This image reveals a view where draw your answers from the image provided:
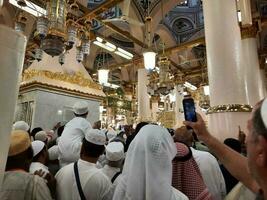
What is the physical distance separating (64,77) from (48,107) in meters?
0.85

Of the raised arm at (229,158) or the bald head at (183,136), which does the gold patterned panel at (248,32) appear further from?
the raised arm at (229,158)

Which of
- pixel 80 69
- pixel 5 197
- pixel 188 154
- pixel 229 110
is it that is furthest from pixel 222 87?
pixel 80 69

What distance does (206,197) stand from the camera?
1708mm

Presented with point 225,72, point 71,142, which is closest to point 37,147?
point 71,142

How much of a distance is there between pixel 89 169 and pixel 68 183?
7.6 inches

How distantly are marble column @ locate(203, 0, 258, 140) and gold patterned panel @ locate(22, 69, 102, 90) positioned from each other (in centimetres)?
347

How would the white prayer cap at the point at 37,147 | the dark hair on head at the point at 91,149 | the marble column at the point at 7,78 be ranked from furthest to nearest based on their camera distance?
the white prayer cap at the point at 37,147 → the dark hair on head at the point at 91,149 → the marble column at the point at 7,78

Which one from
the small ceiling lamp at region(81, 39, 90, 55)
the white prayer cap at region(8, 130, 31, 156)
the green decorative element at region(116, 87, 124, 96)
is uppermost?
the green decorative element at region(116, 87, 124, 96)

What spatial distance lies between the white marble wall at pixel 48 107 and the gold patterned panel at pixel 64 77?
38 centimetres

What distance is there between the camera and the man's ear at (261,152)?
2.29 ft

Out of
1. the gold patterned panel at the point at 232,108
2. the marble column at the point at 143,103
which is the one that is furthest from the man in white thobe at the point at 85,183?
the marble column at the point at 143,103

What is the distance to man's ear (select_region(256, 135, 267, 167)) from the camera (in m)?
0.70

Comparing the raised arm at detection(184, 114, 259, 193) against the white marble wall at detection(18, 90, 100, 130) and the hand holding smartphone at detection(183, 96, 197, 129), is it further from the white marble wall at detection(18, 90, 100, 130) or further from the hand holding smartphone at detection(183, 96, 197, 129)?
the white marble wall at detection(18, 90, 100, 130)

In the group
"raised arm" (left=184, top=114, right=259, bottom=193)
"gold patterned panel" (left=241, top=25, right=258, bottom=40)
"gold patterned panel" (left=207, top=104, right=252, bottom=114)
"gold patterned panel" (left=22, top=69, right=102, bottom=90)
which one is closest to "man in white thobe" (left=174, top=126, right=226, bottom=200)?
"raised arm" (left=184, top=114, right=259, bottom=193)
